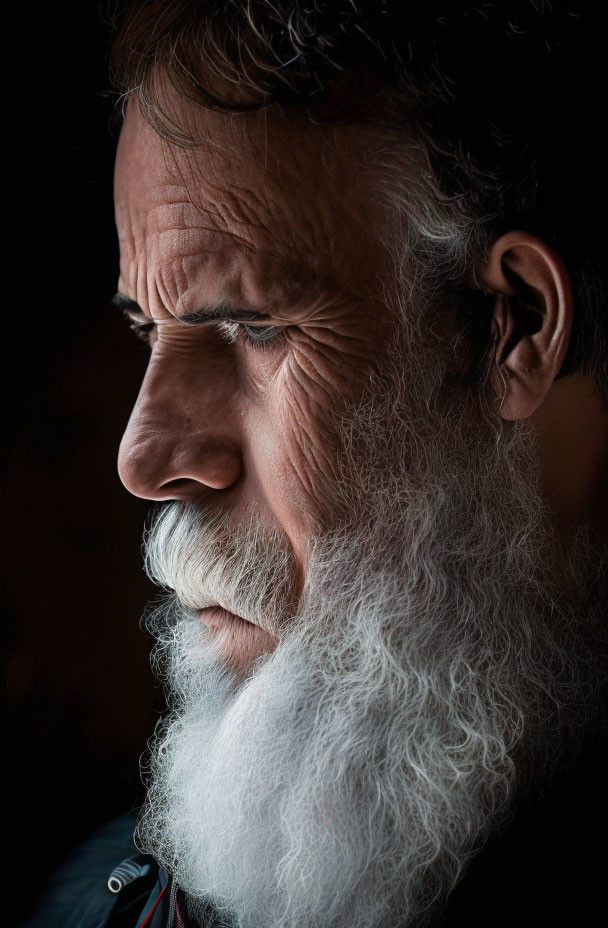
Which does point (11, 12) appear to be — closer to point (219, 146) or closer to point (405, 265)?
point (219, 146)

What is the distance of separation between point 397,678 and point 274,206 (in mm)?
642

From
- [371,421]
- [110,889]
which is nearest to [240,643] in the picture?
[371,421]

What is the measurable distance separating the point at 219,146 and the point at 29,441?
1.07 metres

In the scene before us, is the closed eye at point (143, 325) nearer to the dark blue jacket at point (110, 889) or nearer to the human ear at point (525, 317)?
the human ear at point (525, 317)

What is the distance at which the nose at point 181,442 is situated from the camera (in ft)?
3.73

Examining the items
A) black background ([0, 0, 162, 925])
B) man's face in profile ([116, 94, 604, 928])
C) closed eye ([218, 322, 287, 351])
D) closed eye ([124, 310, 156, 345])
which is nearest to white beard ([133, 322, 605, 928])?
man's face in profile ([116, 94, 604, 928])

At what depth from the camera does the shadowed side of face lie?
1026mm

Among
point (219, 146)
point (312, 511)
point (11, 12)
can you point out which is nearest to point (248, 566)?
point (312, 511)

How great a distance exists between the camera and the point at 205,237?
105 centimetres

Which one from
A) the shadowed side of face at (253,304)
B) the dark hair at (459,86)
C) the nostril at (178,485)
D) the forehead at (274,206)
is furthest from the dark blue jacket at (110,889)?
the dark hair at (459,86)

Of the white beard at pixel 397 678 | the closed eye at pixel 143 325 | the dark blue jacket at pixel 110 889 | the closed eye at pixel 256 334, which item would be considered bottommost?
the dark blue jacket at pixel 110 889

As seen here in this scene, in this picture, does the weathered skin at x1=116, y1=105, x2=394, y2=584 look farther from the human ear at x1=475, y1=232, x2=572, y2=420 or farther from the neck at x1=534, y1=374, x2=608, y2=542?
the neck at x1=534, y1=374, x2=608, y2=542

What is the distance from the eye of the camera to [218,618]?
4.01 feet

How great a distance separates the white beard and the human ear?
0.19ft
